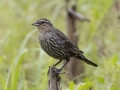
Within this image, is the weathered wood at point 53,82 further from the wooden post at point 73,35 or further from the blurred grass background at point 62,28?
the wooden post at point 73,35

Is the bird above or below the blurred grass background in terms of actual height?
below

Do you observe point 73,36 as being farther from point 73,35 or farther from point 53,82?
point 53,82

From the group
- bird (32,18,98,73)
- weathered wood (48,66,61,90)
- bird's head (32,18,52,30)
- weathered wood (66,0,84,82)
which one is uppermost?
weathered wood (66,0,84,82)

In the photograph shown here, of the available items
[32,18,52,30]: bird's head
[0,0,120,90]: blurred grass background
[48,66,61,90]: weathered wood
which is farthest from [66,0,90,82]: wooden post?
[48,66,61,90]: weathered wood

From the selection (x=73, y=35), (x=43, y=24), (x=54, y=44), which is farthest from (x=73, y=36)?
(x=54, y=44)

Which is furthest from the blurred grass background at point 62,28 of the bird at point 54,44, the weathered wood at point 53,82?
the weathered wood at point 53,82

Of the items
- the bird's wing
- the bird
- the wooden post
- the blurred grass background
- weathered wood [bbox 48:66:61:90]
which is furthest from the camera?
the wooden post

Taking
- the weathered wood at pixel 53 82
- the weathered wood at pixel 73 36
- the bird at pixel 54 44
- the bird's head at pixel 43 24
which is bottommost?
the weathered wood at pixel 53 82

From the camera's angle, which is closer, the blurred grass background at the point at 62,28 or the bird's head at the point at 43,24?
the bird's head at the point at 43,24

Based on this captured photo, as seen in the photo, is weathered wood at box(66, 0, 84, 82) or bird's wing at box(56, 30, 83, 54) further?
weathered wood at box(66, 0, 84, 82)

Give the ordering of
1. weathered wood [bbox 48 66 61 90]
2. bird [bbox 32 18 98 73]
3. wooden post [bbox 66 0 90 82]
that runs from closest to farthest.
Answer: weathered wood [bbox 48 66 61 90], bird [bbox 32 18 98 73], wooden post [bbox 66 0 90 82]

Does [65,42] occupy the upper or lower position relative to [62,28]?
lower

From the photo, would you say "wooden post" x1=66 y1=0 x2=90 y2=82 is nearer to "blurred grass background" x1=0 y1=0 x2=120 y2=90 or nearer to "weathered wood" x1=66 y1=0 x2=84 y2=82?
"weathered wood" x1=66 y1=0 x2=84 y2=82

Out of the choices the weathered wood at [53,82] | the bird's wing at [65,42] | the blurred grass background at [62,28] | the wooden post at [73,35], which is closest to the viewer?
the weathered wood at [53,82]
